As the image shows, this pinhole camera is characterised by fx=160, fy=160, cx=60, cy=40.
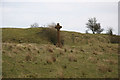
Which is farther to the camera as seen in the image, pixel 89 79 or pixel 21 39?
pixel 21 39

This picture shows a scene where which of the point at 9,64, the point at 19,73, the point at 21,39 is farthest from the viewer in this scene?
the point at 21,39

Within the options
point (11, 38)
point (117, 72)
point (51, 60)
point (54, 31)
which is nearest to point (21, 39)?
point (11, 38)

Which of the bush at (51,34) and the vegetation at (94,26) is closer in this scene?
the bush at (51,34)

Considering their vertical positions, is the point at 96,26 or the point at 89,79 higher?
the point at 96,26

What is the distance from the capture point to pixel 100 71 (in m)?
8.55

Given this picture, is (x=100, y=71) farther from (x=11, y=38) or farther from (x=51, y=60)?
(x=11, y=38)

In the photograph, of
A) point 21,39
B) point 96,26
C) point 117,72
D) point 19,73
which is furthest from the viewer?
point 96,26

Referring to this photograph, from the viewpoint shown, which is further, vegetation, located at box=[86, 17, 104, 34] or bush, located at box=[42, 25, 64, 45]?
vegetation, located at box=[86, 17, 104, 34]

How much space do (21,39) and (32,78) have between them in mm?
40555

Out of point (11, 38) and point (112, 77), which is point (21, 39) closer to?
point (11, 38)

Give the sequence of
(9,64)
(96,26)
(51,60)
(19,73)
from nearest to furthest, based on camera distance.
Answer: (19,73) < (9,64) < (51,60) < (96,26)

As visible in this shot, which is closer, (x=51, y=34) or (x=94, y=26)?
(x=51, y=34)

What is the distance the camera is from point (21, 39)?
46.5m

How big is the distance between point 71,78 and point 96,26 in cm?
7495
